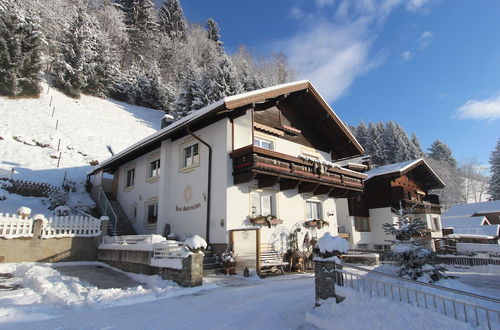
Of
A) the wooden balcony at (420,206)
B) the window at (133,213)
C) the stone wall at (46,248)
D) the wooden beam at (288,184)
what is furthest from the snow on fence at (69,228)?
the wooden balcony at (420,206)

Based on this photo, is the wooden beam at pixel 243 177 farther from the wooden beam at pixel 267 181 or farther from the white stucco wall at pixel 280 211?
the wooden beam at pixel 267 181

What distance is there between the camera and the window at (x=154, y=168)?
776 inches

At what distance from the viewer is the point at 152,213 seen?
63.2 ft

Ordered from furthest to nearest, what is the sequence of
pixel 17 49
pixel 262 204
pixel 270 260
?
pixel 17 49
pixel 262 204
pixel 270 260

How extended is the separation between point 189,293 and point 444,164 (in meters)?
72.8

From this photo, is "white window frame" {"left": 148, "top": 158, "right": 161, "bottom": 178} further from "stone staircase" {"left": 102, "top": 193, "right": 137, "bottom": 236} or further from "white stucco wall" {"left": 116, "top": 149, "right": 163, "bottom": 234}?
"stone staircase" {"left": 102, "top": 193, "right": 137, "bottom": 236}

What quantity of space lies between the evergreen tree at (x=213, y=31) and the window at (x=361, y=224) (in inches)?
2265

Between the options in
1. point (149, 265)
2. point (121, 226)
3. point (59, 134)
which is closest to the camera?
point (149, 265)

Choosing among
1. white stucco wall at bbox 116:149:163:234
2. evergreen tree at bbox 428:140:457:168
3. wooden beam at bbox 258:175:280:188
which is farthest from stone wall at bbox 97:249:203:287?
evergreen tree at bbox 428:140:457:168

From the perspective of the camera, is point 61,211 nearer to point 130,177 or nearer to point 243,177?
point 130,177

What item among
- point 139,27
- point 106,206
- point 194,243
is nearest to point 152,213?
point 106,206

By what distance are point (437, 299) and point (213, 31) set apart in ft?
247

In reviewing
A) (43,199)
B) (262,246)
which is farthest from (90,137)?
(262,246)

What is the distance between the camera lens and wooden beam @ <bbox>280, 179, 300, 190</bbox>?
1616cm
